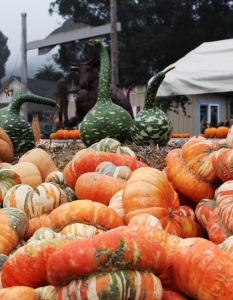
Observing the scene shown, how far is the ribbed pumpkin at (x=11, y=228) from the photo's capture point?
155 centimetres

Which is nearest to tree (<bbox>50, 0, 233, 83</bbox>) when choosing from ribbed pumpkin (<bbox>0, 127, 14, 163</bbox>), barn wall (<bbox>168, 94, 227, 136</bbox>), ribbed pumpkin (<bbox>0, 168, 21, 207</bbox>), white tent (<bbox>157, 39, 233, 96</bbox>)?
barn wall (<bbox>168, 94, 227, 136</bbox>)

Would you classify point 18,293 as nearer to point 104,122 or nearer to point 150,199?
point 150,199

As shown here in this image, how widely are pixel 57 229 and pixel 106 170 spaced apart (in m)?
0.57

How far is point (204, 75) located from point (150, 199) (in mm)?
4280

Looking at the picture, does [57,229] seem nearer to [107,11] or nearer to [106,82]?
[106,82]

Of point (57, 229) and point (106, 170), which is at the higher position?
point (106, 170)

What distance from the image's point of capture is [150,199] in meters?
1.68

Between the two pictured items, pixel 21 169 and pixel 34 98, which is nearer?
pixel 21 169

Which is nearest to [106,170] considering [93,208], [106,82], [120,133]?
[93,208]

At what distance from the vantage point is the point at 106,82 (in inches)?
153

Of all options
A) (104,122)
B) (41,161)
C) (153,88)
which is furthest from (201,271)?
(153,88)

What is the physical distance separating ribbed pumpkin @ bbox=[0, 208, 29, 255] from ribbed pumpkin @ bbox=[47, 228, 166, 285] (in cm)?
60

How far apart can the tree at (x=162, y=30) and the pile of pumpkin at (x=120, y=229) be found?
3275cm

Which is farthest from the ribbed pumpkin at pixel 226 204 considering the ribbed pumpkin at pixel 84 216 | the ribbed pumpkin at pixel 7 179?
the ribbed pumpkin at pixel 7 179
